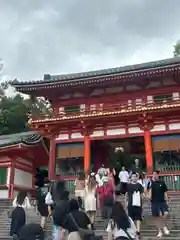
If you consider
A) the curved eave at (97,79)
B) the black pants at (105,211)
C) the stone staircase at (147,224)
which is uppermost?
the curved eave at (97,79)

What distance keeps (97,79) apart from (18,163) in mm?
6773

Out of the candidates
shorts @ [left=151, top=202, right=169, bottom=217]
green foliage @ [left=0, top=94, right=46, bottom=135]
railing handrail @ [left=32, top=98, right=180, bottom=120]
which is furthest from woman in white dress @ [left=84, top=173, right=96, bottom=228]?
green foliage @ [left=0, top=94, right=46, bottom=135]

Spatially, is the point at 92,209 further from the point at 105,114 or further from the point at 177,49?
the point at 177,49

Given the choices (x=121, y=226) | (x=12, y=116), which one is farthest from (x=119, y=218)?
(x=12, y=116)

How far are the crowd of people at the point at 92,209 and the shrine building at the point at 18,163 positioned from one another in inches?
274

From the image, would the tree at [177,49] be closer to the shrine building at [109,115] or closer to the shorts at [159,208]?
the shrine building at [109,115]

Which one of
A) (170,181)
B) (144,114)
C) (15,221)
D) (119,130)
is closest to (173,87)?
(144,114)

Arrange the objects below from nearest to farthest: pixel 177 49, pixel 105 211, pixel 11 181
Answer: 1. pixel 105 211
2. pixel 11 181
3. pixel 177 49

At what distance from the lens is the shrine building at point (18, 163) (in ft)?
60.0

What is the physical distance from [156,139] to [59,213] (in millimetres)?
12331

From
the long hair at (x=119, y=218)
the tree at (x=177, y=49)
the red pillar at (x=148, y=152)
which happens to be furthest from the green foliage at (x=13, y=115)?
the long hair at (x=119, y=218)

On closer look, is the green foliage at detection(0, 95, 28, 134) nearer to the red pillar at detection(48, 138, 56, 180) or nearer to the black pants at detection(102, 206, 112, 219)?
the red pillar at detection(48, 138, 56, 180)

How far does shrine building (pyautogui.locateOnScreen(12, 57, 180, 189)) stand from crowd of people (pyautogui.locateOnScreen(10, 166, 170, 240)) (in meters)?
4.31

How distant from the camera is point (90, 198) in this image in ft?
33.7
